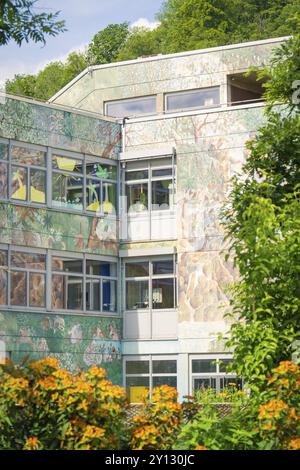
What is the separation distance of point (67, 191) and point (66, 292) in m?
2.77

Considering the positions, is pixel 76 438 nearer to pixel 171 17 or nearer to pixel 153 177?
pixel 153 177

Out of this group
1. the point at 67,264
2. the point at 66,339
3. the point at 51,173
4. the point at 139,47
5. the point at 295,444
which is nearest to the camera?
the point at 295,444

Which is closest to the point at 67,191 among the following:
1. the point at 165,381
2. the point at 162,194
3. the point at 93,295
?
the point at 162,194

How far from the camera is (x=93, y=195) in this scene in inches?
1357

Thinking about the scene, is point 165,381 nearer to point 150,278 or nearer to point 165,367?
point 165,367

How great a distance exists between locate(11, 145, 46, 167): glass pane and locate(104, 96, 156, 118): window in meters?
6.35

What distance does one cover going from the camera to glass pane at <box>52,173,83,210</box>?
1318 inches

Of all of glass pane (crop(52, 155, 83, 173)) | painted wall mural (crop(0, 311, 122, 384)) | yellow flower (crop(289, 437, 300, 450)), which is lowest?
yellow flower (crop(289, 437, 300, 450))

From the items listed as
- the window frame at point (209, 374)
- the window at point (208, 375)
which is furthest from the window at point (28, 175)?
the window at point (208, 375)

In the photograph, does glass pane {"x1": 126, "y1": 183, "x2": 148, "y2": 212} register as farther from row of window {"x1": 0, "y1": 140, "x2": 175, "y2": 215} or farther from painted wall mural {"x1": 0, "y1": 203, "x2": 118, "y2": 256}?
painted wall mural {"x1": 0, "y1": 203, "x2": 118, "y2": 256}

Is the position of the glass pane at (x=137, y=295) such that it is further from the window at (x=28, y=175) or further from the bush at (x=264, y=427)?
the bush at (x=264, y=427)

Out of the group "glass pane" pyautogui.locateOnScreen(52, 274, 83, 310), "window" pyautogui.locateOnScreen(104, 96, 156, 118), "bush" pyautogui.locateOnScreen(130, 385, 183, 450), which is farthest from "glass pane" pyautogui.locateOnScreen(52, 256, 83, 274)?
"bush" pyautogui.locateOnScreen(130, 385, 183, 450)

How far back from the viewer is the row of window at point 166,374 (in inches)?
1286
